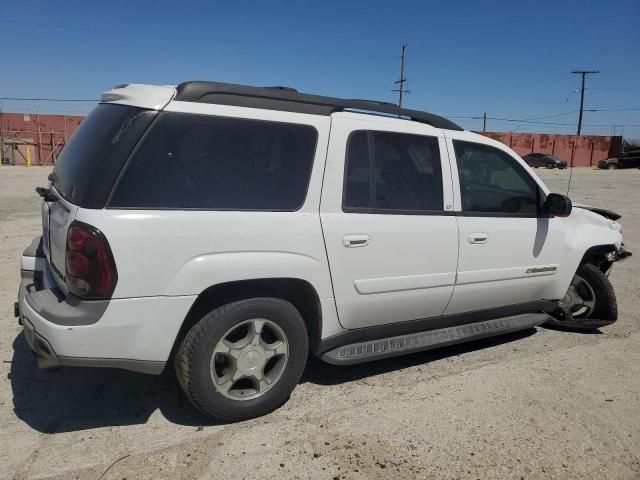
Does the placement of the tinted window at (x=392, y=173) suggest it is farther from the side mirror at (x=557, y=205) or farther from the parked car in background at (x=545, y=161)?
the parked car in background at (x=545, y=161)

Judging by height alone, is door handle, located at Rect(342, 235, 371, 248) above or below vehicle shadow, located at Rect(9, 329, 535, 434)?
above

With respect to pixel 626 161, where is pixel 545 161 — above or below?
below

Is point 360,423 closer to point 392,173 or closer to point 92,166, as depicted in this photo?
point 392,173

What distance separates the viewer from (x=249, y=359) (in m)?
3.05

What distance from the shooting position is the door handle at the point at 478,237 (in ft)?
12.6

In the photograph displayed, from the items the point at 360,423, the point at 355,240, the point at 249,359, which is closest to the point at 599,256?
the point at 355,240

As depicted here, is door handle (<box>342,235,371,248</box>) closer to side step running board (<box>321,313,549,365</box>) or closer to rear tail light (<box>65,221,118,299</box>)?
side step running board (<box>321,313,549,365</box>)

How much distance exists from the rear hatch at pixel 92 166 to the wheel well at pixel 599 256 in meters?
4.01

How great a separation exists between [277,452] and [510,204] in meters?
2.63

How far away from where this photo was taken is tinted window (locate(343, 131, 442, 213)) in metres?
3.38

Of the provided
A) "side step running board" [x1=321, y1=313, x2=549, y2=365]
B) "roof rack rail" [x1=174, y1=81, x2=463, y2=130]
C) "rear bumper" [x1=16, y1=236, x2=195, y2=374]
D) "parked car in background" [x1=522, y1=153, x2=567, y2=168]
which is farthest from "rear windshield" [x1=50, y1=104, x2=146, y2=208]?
"parked car in background" [x1=522, y1=153, x2=567, y2=168]

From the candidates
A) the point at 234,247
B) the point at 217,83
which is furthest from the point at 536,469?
the point at 217,83

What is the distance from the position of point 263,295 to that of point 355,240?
2.19ft

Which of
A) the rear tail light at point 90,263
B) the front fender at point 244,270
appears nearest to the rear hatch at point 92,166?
the rear tail light at point 90,263
